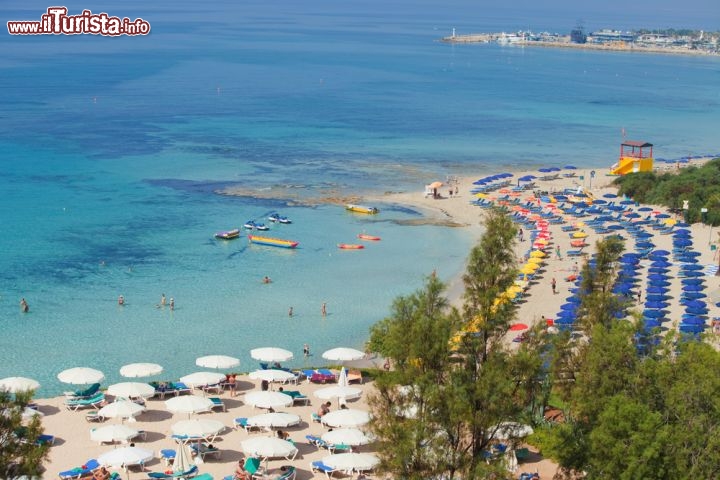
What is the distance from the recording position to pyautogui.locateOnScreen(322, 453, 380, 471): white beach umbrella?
2194 centimetres

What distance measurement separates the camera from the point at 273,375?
28.0 metres

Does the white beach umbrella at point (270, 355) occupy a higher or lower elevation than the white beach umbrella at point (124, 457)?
higher

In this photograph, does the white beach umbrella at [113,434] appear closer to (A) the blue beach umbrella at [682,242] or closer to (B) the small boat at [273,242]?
(B) the small boat at [273,242]

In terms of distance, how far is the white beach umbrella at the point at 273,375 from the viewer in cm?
2782

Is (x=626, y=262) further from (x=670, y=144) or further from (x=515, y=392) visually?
(x=670, y=144)

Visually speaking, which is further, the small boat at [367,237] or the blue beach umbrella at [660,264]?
the small boat at [367,237]

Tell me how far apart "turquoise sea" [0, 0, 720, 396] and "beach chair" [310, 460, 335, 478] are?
31.3 ft

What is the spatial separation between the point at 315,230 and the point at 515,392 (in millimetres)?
33489

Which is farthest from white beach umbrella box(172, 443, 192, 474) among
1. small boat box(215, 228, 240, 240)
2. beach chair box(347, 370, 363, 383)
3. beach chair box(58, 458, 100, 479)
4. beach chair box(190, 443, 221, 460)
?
small boat box(215, 228, 240, 240)

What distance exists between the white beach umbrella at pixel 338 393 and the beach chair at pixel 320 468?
3.75 m

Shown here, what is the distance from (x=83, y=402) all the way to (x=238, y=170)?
4231 cm

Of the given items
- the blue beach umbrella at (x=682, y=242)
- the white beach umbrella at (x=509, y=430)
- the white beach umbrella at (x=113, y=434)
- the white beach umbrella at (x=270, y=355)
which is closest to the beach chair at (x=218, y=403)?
the white beach umbrella at (x=113, y=434)

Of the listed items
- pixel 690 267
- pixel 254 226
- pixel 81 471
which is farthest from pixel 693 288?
pixel 81 471

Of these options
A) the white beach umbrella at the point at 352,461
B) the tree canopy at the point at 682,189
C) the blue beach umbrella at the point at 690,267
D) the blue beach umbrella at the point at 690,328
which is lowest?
the white beach umbrella at the point at 352,461
